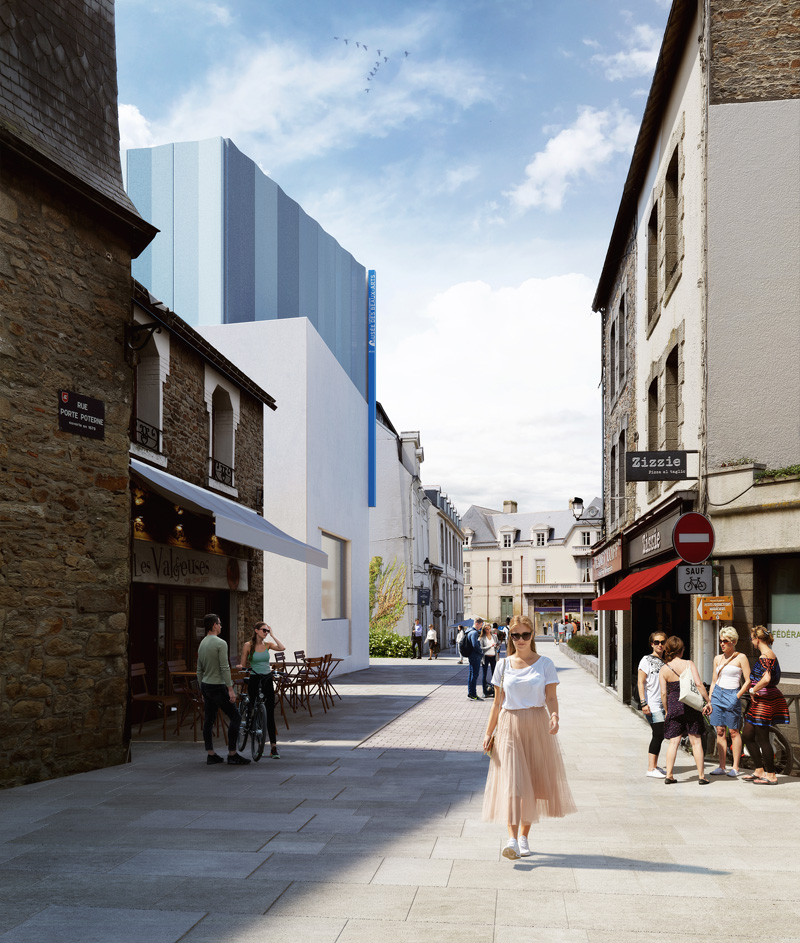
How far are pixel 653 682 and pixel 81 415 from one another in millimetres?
6527

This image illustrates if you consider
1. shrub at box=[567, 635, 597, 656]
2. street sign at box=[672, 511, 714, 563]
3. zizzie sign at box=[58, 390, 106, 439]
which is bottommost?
shrub at box=[567, 635, 597, 656]

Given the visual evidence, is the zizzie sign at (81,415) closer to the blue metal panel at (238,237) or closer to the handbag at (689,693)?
the handbag at (689,693)

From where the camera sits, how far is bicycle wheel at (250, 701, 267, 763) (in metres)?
10.4

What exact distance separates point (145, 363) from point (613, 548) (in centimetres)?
1005

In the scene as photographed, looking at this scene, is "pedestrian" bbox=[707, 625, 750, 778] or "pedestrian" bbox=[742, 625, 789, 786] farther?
"pedestrian" bbox=[707, 625, 750, 778]

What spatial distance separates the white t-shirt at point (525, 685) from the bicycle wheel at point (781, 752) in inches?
166

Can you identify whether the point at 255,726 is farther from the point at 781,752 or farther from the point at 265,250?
the point at 265,250

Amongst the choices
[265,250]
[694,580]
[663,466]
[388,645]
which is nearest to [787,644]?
[694,580]

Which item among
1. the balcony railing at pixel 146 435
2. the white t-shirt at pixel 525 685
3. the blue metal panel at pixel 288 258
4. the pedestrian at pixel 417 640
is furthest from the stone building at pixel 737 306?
the pedestrian at pixel 417 640

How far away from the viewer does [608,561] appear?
19.7m

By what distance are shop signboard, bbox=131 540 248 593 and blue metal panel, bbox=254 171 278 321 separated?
11120mm

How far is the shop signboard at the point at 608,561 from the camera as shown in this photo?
1798 cm

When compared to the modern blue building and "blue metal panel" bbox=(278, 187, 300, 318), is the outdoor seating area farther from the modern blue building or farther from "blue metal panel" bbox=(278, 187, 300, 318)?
"blue metal panel" bbox=(278, 187, 300, 318)

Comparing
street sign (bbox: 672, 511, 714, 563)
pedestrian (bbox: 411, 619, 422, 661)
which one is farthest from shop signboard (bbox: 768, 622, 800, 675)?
pedestrian (bbox: 411, 619, 422, 661)
